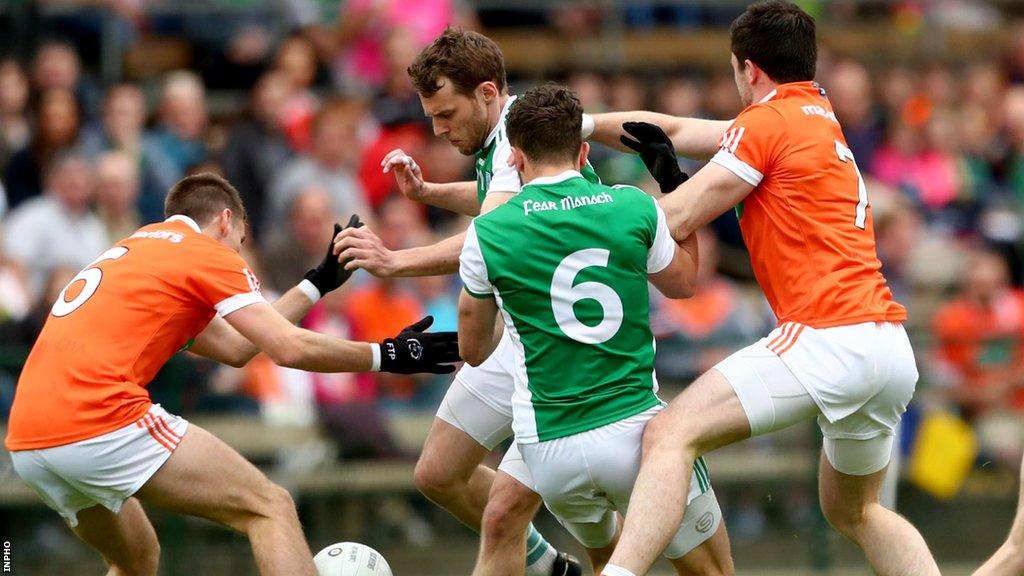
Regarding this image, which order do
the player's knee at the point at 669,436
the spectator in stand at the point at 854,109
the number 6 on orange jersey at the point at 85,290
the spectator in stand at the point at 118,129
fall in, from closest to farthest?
the player's knee at the point at 669,436 → the number 6 on orange jersey at the point at 85,290 → the spectator in stand at the point at 118,129 → the spectator in stand at the point at 854,109

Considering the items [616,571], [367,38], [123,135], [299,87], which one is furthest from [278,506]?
[367,38]

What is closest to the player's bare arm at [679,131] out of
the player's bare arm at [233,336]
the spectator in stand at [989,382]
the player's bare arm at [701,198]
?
the player's bare arm at [701,198]


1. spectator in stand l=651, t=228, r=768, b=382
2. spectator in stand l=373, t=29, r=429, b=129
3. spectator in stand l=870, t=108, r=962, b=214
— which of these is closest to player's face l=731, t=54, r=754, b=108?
spectator in stand l=651, t=228, r=768, b=382

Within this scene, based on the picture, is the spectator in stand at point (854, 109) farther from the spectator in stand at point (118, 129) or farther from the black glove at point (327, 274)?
the black glove at point (327, 274)

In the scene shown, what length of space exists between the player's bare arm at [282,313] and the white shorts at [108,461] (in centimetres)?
66

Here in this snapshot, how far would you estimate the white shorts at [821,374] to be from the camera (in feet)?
20.4

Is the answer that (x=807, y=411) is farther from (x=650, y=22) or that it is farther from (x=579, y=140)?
(x=650, y=22)

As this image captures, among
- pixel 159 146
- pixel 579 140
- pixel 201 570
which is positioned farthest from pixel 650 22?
pixel 579 140

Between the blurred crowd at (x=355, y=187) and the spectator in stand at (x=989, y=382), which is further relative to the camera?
the spectator in stand at (x=989, y=382)

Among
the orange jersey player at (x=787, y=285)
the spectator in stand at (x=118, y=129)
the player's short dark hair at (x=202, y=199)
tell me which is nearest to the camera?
the orange jersey player at (x=787, y=285)

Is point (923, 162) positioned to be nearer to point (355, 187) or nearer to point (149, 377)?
point (355, 187)

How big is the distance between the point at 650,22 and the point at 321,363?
9.46 m

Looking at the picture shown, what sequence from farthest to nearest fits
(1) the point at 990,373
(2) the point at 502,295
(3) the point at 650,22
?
(3) the point at 650,22 < (1) the point at 990,373 < (2) the point at 502,295

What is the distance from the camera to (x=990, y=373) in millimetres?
11148
